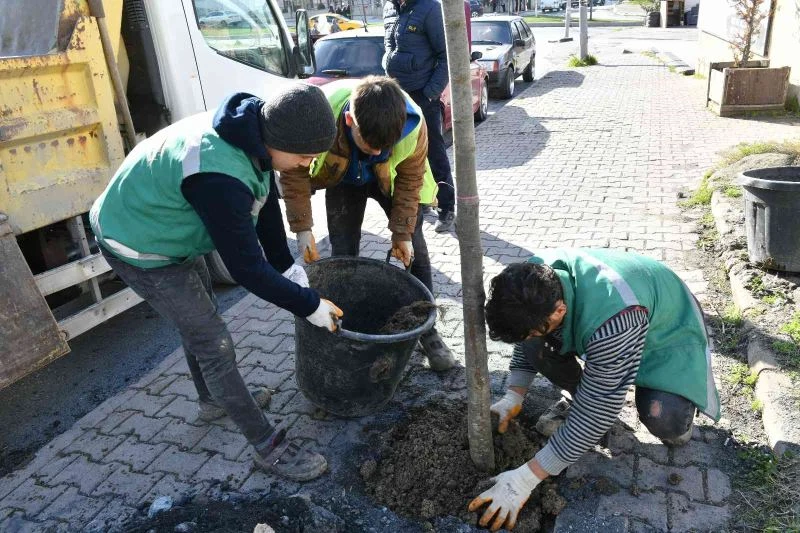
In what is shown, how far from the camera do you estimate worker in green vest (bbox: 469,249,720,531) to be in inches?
86.1

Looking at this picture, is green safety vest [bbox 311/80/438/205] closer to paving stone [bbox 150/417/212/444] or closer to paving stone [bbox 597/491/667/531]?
paving stone [bbox 150/417/212/444]

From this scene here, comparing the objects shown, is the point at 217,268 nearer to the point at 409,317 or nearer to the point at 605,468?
the point at 409,317

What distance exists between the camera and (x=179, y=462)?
2920mm

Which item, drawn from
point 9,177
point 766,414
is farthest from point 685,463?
point 9,177

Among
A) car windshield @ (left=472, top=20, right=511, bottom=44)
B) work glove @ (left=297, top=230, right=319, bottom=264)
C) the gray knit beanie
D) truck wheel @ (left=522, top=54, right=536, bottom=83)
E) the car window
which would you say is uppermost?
the car window

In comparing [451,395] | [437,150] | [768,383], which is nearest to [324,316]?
[451,395]

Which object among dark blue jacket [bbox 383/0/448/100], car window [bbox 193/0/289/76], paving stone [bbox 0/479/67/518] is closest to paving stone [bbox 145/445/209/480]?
paving stone [bbox 0/479/67/518]

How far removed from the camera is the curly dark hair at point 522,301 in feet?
7.06

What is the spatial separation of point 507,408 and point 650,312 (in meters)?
0.84

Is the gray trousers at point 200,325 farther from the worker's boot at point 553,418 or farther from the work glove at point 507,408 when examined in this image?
the worker's boot at point 553,418

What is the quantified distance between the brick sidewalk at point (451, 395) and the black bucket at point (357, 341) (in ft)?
0.69

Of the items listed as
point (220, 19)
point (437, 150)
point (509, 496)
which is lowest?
point (509, 496)

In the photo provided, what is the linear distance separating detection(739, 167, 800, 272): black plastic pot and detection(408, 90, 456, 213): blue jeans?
2297 millimetres

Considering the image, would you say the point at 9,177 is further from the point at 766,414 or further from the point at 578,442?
the point at 766,414
